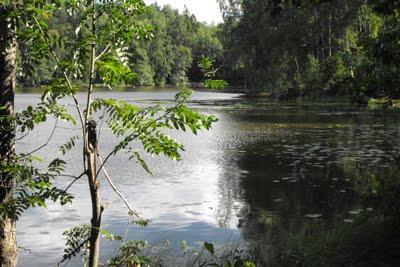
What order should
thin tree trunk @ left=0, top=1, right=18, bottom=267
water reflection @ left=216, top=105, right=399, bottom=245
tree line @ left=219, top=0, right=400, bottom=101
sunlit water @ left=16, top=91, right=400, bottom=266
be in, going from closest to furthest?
thin tree trunk @ left=0, top=1, right=18, bottom=267
sunlit water @ left=16, top=91, right=400, bottom=266
water reflection @ left=216, top=105, right=399, bottom=245
tree line @ left=219, top=0, right=400, bottom=101

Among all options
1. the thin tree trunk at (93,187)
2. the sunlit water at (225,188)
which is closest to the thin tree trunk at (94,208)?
the thin tree trunk at (93,187)

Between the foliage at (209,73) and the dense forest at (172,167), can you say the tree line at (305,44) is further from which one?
the foliage at (209,73)

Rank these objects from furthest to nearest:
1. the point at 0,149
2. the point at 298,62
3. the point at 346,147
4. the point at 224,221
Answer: the point at 298,62 < the point at 346,147 < the point at 224,221 < the point at 0,149

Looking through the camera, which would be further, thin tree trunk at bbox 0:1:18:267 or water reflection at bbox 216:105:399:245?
water reflection at bbox 216:105:399:245

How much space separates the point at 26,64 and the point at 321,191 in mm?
12737

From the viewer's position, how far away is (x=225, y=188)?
17.5 meters

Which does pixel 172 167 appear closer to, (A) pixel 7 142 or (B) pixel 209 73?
(A) pixel 7 142

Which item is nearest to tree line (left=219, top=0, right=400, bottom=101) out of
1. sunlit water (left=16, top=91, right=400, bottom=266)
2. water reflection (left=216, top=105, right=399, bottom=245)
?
water reflection (left=216, top=105, right=399, bottom=245)

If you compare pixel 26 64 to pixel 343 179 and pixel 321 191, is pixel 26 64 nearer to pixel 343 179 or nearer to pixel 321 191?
pixel 321 191

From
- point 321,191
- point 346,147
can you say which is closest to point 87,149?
point 321,191

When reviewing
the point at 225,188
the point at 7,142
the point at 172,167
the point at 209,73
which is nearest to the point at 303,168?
the point at 225,188

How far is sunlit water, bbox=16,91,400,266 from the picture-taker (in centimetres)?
1207

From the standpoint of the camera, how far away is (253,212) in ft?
46.1

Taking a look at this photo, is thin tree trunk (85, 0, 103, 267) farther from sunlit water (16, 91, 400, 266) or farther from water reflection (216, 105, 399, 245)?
water reflection (216, 105, 399, 245)
